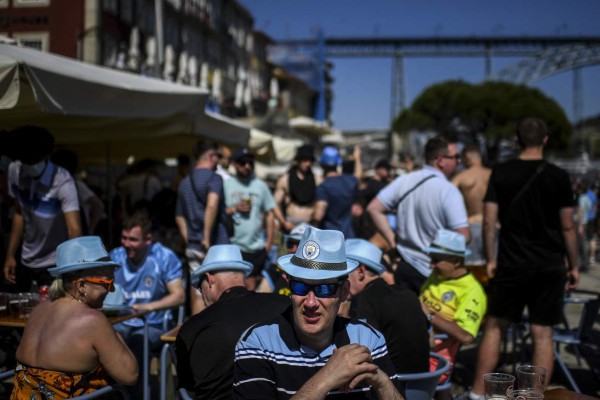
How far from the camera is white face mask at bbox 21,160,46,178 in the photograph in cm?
503

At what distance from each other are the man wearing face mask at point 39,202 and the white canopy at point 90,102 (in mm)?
258

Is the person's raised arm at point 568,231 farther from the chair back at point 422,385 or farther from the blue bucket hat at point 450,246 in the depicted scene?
the chair back at point 422,385

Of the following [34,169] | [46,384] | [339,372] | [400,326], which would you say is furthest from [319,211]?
[339,372]

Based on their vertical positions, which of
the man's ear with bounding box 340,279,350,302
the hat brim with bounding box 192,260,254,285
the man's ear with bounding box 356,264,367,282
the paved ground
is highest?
the man's ear with bounding box 340,279,350,302

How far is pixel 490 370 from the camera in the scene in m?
5.15

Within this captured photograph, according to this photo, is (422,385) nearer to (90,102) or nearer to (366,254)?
(366,254)

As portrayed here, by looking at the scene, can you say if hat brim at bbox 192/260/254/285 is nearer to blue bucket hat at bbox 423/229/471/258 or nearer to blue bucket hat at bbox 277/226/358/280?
blue bucket hat at bbox 277/226/358/280

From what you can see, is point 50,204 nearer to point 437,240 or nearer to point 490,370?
point 437,240

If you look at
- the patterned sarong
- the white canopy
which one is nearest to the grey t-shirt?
the white canopy

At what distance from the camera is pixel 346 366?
8.13 ft

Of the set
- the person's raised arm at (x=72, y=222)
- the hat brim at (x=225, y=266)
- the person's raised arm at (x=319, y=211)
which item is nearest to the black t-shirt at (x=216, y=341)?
the hat brim at (x=225, y=266)

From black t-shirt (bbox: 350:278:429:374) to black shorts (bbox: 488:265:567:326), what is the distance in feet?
5.10

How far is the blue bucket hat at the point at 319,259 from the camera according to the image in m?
2.68

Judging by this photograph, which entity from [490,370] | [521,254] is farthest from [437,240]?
[490,370]
